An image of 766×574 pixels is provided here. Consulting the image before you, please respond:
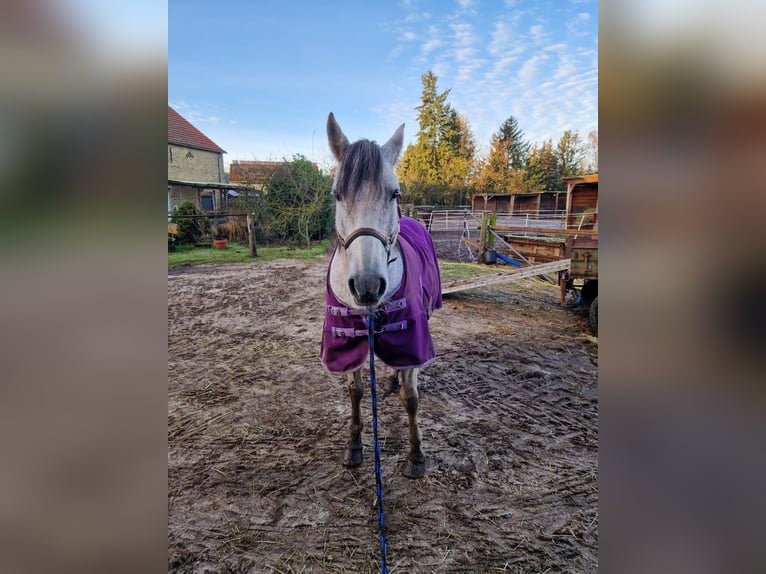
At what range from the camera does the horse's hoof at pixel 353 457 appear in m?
2.61

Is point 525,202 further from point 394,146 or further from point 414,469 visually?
point 414,469

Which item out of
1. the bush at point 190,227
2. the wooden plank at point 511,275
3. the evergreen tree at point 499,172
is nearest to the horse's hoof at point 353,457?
the wooden plank at point 511,275

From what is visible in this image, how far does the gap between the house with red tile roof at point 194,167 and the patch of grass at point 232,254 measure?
11.2 feet

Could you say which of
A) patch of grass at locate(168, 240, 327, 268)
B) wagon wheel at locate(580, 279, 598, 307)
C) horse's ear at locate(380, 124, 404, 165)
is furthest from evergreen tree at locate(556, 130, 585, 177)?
horse's ear at locate(380, 124, 404, 165)

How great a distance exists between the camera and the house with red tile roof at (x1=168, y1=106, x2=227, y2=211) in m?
16.9

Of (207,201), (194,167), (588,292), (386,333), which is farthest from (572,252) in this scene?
(207,201)
